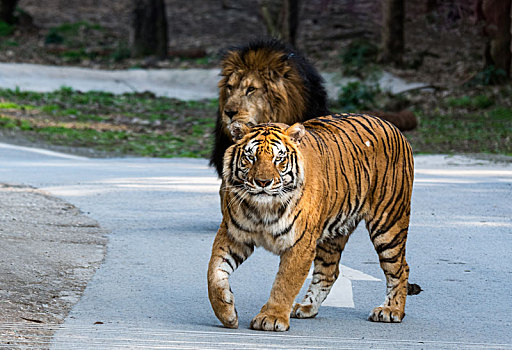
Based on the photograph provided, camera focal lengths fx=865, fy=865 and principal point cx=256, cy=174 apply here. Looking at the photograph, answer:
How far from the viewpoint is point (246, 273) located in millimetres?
7094

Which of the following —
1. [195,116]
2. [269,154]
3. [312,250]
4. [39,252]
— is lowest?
[195,116]

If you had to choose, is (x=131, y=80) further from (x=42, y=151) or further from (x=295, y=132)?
(x=295, y=132)

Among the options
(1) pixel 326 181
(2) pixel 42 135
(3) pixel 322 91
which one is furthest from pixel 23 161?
(1) pixel 326 181

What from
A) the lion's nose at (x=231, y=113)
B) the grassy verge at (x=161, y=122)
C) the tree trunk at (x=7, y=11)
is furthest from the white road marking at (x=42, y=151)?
the tree trunk at (x=7, y=11)

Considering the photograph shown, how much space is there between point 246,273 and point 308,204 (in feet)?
6.87

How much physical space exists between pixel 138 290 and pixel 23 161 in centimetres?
911

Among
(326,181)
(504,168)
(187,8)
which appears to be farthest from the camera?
(187,8)

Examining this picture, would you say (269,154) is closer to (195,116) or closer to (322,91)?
(322,91)

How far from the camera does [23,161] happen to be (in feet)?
48.5

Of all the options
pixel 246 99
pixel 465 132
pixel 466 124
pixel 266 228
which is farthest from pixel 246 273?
pixel 466 124

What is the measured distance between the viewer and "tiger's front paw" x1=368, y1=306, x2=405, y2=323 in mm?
5559

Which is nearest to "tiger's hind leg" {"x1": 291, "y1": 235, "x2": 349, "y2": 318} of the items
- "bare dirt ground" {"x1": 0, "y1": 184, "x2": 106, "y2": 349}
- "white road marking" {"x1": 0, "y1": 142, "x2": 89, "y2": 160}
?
"bare dirt ground" {"x1": 0, "y1": 184, "x2": 106, "y2": 349}

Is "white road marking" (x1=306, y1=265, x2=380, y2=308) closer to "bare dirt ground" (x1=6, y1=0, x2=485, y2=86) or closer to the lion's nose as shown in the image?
the lion's nose

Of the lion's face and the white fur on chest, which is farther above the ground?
the lion's face
